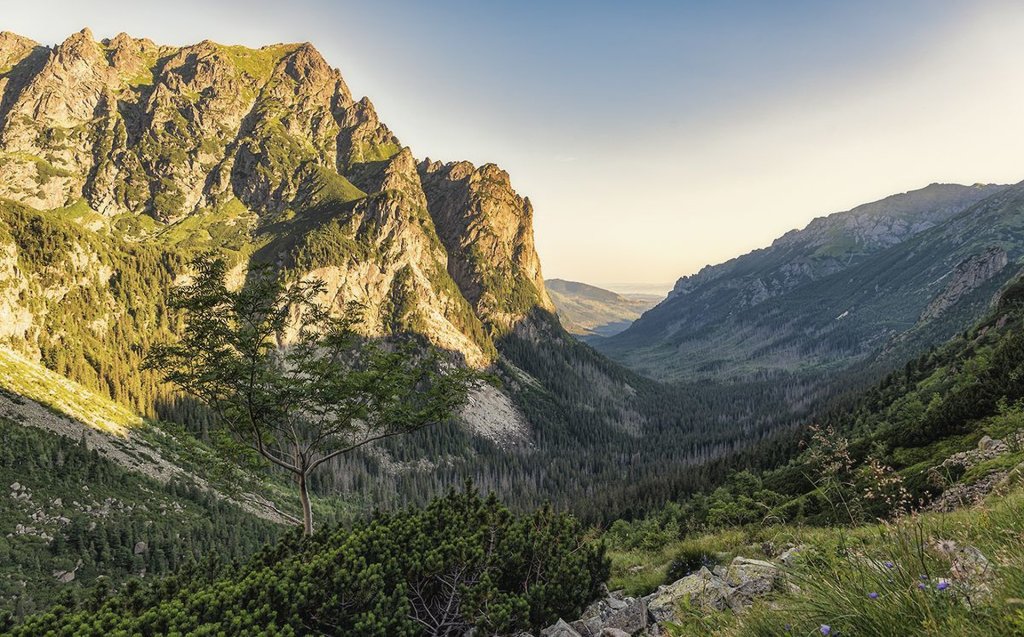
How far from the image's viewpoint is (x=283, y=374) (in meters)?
24.6

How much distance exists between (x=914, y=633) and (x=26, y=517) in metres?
91.9

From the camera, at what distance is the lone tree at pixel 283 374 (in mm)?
19703

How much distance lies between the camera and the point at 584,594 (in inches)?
479

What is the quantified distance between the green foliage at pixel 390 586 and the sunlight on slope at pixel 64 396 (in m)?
117

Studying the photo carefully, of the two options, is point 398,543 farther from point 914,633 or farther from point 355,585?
point 914,633

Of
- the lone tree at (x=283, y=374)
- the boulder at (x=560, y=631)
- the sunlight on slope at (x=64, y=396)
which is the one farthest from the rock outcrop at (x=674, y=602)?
the sunlight on slope at (x=64, y=396)

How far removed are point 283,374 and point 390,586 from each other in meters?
17.0

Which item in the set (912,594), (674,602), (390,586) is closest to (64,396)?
(390,586)

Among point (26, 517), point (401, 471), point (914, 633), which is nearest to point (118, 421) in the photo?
point (26, 517)

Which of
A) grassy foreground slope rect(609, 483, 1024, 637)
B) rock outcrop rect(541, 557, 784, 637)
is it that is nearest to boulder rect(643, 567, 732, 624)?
rock outcrop rect(541, 557, 784, 637)

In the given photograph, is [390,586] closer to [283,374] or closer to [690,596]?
[690,596]

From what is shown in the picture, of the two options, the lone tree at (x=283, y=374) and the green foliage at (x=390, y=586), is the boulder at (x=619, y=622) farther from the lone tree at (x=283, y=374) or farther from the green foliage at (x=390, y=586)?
the lone tree at (x=283, y=374)

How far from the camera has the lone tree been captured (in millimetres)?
19703

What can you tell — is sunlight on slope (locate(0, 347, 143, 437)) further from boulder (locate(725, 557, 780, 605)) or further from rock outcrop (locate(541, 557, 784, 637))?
boulder (locate(725, 557, 780, 605))
